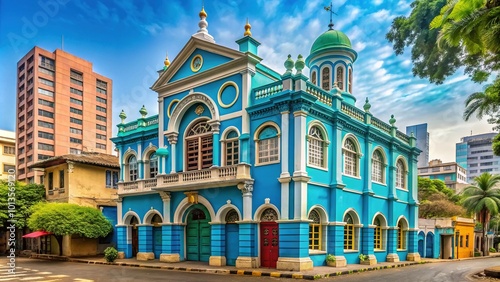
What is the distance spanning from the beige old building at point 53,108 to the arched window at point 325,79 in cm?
4838

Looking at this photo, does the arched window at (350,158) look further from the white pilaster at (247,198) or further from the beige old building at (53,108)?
the beige old building at (53,108)

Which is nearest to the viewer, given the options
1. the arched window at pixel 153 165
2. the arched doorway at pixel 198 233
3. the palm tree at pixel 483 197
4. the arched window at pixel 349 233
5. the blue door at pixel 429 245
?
the arched window at pixel 349 233

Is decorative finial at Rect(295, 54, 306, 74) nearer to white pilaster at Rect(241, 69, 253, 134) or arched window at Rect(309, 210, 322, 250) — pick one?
white pilaster at Rect(241, 69, 253, 134)

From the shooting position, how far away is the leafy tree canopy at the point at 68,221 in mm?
22922

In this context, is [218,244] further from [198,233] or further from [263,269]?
[263,269]

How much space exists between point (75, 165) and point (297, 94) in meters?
18.8

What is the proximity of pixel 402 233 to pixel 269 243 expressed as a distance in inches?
470

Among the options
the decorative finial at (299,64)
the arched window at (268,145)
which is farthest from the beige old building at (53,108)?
the decorative finial at (299,64)

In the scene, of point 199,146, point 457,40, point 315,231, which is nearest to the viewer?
point 457,40

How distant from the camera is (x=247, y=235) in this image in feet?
57.0

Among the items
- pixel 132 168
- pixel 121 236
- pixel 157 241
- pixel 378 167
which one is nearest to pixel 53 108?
pixel 132 168

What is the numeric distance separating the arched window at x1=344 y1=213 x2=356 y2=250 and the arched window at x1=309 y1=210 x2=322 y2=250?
7.78 ft

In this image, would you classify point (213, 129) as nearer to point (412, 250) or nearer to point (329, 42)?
point (329, 42)

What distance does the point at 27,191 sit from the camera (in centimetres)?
2936
